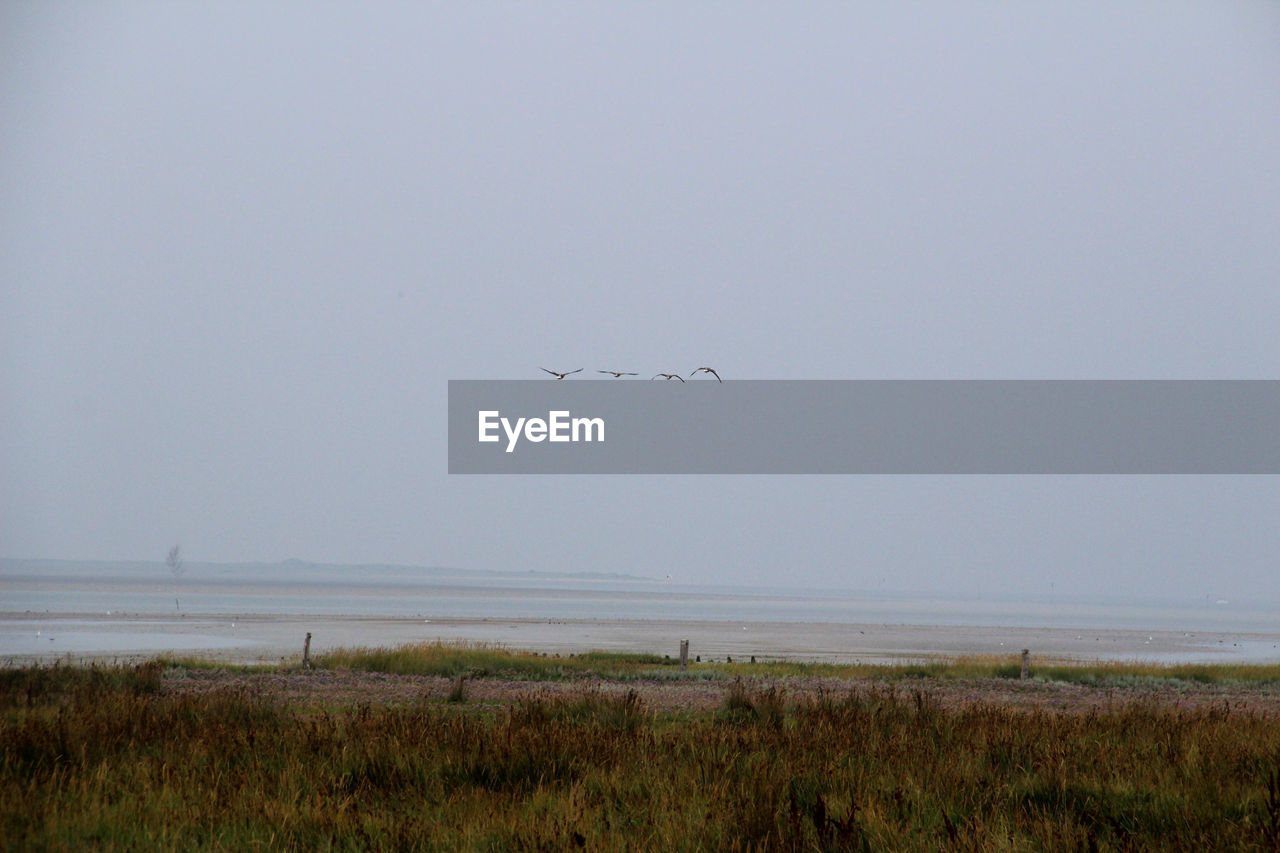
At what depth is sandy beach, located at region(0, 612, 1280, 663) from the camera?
44.5 metres

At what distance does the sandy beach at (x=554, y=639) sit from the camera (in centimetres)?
4453

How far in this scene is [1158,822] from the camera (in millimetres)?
7469

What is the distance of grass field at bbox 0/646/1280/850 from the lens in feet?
21.7

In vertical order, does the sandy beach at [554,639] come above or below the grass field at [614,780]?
below

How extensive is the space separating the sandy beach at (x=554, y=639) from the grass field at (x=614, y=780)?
2885cm

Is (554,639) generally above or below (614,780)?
below

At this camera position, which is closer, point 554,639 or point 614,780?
point 614,780

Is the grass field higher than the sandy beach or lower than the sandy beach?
higher

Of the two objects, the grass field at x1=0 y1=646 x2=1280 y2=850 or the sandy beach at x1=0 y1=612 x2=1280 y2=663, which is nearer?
the grass field at x1=0 y1=646 x2=1280 y2=850

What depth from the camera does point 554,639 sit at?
5822 centimetres

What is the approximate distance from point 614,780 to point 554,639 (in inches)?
2016

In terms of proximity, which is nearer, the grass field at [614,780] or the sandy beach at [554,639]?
the grass field at [614,780]

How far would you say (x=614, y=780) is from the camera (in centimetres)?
811

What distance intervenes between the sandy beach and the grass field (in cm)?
2885
